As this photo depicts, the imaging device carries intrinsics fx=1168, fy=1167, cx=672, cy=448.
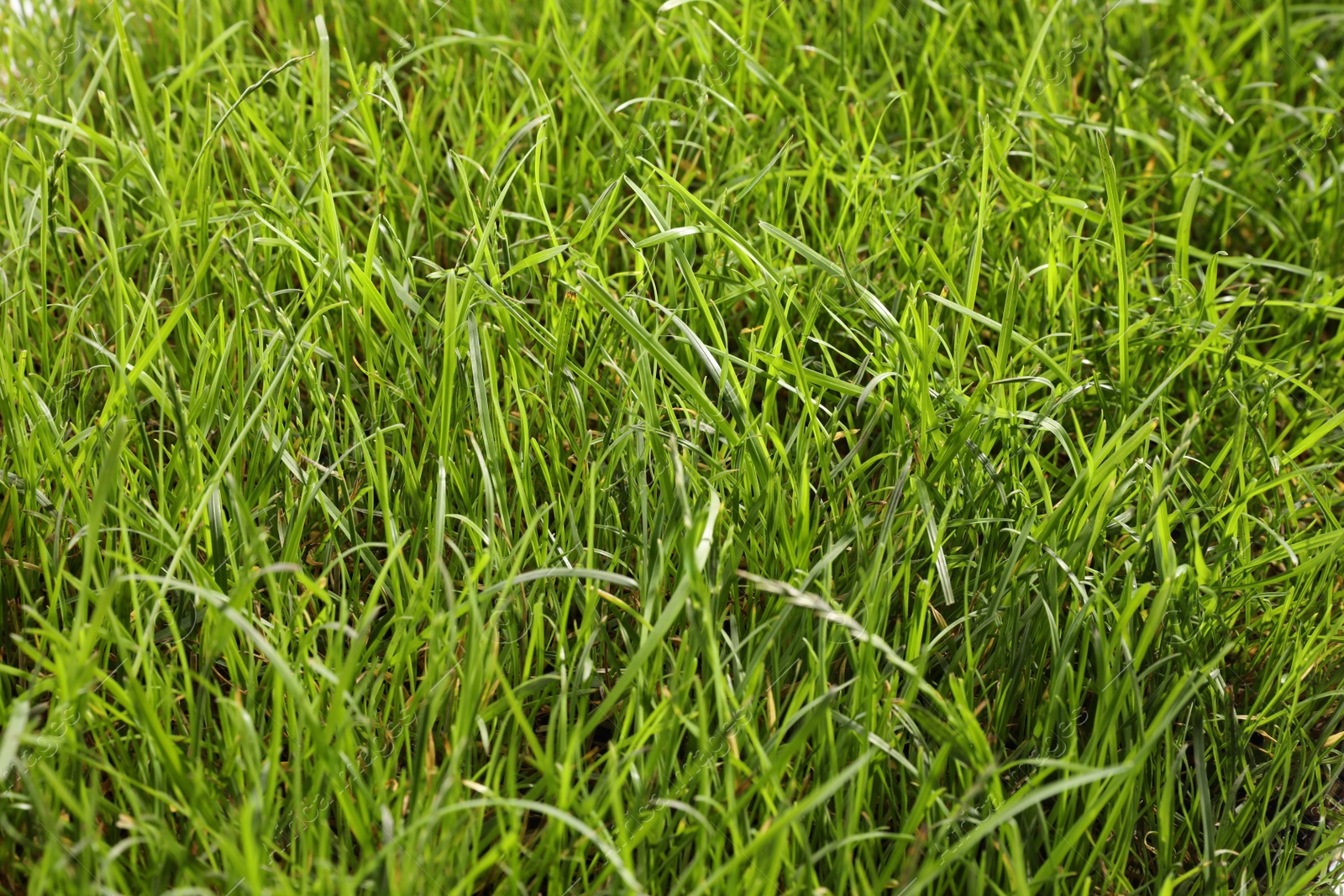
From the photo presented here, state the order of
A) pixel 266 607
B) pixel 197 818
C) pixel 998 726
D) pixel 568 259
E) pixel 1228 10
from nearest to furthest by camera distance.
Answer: pixel 197 818 → pixel 998 726 → pixel 266 607 → pixel 568 259 → pixel 1228 10

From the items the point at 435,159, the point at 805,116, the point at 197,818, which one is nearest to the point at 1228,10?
the point at 805,116

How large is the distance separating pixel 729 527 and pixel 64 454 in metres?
0.69

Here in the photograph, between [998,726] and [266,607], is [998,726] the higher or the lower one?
the lower one

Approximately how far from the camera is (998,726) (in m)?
1.14

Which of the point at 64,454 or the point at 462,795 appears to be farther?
the point at 64,454

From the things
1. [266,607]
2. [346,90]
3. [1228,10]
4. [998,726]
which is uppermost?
[346,90]

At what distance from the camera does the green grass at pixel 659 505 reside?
985 millimetres

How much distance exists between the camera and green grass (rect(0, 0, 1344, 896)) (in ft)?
3.23

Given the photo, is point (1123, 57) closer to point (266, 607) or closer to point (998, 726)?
point (998, 726)

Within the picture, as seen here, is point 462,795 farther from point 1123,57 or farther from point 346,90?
point 1123,57

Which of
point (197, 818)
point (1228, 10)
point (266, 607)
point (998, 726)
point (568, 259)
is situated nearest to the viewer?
point (197, 818)

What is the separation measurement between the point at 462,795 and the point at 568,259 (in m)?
0.64

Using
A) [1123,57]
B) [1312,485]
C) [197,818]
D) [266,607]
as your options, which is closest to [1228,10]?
[1123,57]

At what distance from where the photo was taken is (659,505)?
1188 mm
